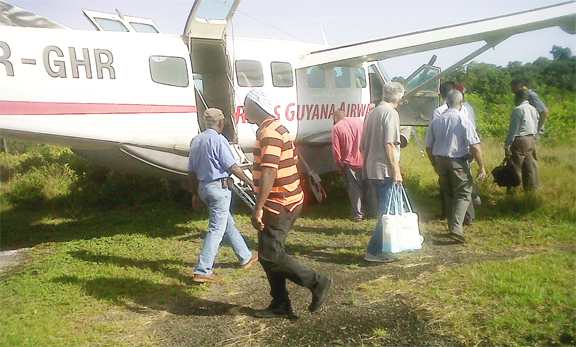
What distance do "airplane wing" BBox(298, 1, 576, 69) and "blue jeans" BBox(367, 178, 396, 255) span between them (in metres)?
4.05

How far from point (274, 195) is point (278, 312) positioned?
1.10 m

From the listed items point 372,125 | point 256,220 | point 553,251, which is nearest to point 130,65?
point 372,125

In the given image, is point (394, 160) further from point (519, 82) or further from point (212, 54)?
point (212, 54)

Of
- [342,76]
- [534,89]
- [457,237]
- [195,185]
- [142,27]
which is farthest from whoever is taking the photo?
[534,89]

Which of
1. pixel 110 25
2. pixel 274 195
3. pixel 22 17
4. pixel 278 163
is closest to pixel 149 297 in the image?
pixel 274 195

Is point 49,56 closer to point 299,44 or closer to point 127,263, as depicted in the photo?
point 127,263

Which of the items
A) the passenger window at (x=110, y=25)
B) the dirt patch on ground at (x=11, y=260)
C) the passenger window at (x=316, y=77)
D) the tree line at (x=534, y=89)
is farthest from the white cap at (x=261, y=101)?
the tree line at (x=534, y=89)

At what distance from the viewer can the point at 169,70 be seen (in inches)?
290

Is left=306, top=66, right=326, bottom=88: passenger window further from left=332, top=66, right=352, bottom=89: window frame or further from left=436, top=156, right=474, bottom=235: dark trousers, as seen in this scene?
left=436, top=156, right=474, bottom=235: dark trousers

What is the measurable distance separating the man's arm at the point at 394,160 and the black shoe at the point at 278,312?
6.06ft

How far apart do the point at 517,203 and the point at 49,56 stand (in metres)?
7.01

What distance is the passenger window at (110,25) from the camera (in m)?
7.50

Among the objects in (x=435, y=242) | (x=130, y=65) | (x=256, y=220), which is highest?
(x=130, y=65)

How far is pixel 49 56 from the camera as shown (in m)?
6.17
